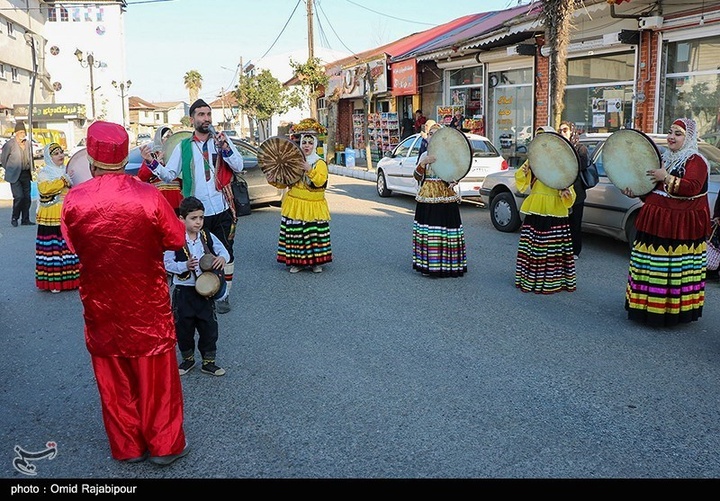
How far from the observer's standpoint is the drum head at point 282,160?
8.13 meters

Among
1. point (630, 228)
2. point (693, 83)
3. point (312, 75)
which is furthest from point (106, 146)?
point (312, 75)

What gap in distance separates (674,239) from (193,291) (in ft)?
13.3

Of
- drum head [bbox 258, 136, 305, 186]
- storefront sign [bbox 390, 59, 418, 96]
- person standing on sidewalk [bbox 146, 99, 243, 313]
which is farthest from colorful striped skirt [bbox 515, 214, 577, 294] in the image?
storefront sign [bbox 390, 59, 418, 96]

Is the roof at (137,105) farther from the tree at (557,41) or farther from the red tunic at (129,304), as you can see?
the red tunic at (129,304)

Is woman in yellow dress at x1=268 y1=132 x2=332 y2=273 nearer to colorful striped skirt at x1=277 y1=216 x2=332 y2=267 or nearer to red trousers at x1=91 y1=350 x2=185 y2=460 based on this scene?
colorful striped skirt at x1=277 y1=216 x2=332 y2=267

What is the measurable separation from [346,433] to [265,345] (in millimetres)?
1885

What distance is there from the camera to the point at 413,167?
14906 millimetres

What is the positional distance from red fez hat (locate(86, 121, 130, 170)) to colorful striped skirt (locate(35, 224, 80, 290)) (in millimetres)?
4894

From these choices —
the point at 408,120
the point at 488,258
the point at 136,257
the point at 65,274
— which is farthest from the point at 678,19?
the point at 136,257

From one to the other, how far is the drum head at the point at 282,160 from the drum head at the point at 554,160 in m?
2.68

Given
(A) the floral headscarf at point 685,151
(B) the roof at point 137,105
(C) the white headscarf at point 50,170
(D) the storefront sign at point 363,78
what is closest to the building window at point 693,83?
(A) the floral headscarf at point 685,151

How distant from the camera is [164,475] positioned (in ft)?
12.0

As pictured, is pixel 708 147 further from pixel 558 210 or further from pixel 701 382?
pixel 701 382

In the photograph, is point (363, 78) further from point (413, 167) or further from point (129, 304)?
point (129, 304)
